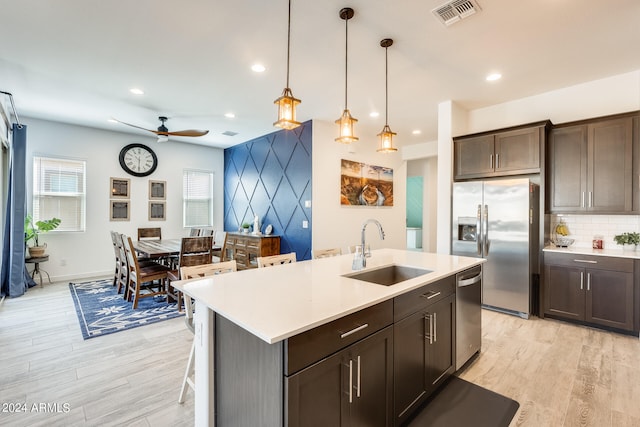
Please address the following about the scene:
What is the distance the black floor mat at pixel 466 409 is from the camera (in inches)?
71.4

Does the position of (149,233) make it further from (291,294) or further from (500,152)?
(500,152)

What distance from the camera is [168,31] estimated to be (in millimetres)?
2537

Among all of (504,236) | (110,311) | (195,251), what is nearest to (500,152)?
(504,236)

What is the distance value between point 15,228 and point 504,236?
687 cm

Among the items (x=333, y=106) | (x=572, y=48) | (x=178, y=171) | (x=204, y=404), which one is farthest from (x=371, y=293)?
(x=178, y=171)

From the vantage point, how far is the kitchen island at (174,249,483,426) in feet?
3.71

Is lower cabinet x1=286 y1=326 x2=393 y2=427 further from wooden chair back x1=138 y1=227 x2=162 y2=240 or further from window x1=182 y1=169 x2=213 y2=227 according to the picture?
window x1=182 y1=169 x2=213 y2=227

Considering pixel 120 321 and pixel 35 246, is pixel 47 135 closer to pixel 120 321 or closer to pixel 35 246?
pixel 35 246

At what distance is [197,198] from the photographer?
6.93 m

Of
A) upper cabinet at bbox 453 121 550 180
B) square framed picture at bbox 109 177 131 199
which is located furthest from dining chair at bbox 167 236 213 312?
upper cabinet at bbox 453 121 550 180

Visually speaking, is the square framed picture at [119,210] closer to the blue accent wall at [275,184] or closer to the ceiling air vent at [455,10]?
the blue accent wall at [275,184]

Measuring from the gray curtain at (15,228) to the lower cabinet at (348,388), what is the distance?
5.45m

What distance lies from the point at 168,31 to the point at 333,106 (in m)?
2.35

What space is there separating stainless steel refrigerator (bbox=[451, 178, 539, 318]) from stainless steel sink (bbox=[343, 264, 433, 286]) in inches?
76.1
